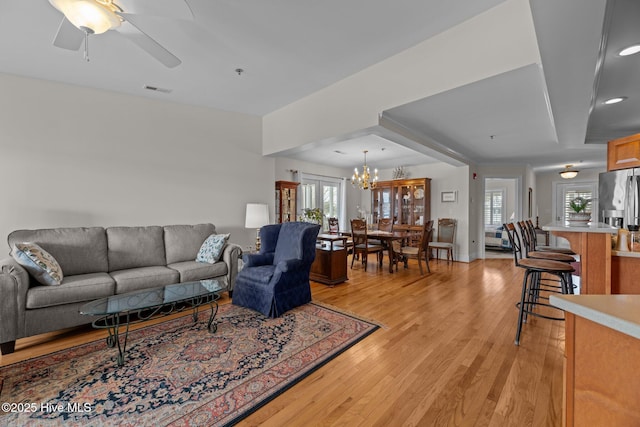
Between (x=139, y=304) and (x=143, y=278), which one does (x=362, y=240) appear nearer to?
(x=143, y=278)

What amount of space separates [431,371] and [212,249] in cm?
275

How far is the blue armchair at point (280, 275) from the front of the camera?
116 inches

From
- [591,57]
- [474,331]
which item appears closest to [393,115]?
[591,57]

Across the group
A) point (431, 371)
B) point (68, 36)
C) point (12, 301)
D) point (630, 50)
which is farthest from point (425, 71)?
point (12, 301)

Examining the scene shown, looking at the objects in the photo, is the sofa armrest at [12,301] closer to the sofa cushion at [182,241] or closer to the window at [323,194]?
the sofa cushion at [182,241]

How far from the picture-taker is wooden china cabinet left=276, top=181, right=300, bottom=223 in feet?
18.3

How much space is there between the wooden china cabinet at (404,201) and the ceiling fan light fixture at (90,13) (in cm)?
608

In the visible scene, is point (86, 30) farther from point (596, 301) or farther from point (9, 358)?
point (596, 301)

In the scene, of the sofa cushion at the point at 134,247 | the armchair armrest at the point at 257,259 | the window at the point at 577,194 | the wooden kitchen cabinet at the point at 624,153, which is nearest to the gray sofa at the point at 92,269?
the sofa cushion at the point at 134,247

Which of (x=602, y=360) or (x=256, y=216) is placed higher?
(x=256, y=216)

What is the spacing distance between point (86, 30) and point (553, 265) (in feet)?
12.6

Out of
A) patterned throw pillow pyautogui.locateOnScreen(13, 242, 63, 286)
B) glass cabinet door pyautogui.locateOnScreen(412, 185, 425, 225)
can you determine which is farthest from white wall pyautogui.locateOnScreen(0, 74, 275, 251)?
glass cabinet door pyautogui.locateOnScreen(412, 185, 425, 225)

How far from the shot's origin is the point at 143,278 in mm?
2916

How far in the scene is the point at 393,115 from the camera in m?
3.33
